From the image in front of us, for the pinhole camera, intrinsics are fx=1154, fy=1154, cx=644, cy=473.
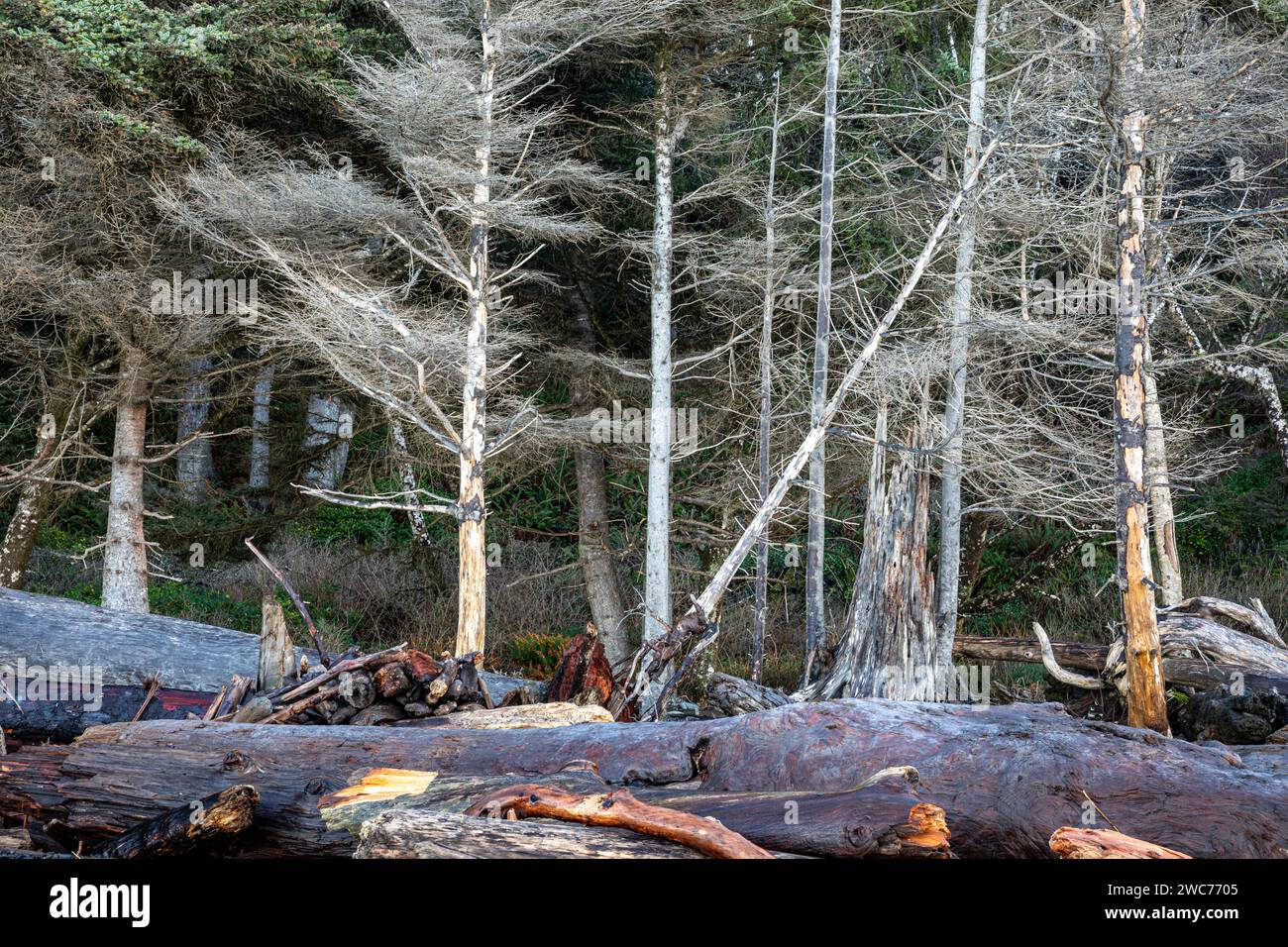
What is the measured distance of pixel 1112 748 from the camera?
5.04 m

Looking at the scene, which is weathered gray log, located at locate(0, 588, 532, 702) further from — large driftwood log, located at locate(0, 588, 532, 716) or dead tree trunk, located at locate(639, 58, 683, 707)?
dead tree trunk, located at locate(639, 58, 683, 707)

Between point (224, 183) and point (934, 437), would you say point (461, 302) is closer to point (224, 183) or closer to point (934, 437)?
point (224, 183)

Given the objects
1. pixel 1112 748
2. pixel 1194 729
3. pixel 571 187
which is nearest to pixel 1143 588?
pixel 1194 729

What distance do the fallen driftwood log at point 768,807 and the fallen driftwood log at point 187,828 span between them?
37cm

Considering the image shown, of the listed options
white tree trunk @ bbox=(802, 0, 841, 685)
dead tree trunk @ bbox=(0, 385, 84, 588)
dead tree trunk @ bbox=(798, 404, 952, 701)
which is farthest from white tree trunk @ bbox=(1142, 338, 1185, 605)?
A: dead tree trunk @ bbox=(0, 385, 84, 588)

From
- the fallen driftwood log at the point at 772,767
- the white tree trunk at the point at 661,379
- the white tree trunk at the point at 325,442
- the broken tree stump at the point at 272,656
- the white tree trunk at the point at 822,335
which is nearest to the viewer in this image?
the fallen driftwood log at the point at 772,767

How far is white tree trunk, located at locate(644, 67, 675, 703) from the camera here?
48.0 ft

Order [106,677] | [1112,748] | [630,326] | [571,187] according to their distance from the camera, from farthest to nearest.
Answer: [630,326] < [571,187] < [106,677] < [1112,748]

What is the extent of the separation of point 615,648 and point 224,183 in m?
7.98

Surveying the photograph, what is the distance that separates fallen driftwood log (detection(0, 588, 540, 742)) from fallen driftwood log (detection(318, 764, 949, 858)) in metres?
2.38

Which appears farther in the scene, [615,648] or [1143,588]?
[615,648]

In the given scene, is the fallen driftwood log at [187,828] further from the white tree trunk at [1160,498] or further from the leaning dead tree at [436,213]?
the white tree trunk at [1160,498]

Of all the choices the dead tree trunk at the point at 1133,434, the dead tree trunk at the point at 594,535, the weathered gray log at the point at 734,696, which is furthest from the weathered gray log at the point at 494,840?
the dead tree trunk at the point at 594,535

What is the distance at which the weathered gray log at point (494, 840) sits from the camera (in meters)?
4.31
